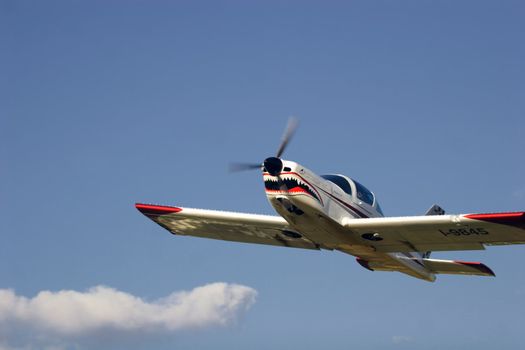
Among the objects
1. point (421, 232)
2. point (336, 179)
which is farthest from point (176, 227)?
point (421, 232)

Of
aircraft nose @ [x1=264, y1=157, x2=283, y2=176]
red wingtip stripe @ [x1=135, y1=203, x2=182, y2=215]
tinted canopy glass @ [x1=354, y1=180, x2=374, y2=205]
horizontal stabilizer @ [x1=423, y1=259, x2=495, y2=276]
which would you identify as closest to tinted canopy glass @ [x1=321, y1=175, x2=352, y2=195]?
tinted canopy glass @ [x1=354, y1=180, x2=374, y2=205]

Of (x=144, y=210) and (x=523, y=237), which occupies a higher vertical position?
(x=144, y=210)

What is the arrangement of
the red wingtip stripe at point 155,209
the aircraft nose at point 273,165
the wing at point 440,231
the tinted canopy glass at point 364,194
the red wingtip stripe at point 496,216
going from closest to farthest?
the red wingtip stripe at point 496,216 → the wing at point 440,231 → the aircraft nose at point 273,165 → the tinted canopy glass at point 364,194 → the red wingtip stripe at point 155,209

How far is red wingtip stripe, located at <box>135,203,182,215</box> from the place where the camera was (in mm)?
24469

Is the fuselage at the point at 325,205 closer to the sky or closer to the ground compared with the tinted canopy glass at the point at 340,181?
closer to the ground

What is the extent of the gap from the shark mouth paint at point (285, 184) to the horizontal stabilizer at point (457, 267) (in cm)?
690

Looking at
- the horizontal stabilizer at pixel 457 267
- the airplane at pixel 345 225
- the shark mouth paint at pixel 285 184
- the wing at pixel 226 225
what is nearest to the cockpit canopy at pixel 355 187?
the airplane at pixel 345 225

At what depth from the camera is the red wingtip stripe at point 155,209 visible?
24469mm

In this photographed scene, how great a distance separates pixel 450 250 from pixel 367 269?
3744 mm

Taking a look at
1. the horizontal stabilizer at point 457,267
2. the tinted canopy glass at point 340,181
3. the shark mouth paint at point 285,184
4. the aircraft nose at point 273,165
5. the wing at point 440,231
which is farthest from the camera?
the horizontal stabilizer at point 457,267

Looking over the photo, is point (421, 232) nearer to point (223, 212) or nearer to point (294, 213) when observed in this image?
point (294, 213)

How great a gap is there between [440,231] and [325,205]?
3154 mm

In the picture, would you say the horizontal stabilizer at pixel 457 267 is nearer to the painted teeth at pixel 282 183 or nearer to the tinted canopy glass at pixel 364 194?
the tinted canopy glass at pixel 364 194

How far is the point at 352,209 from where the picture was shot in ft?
71.5
